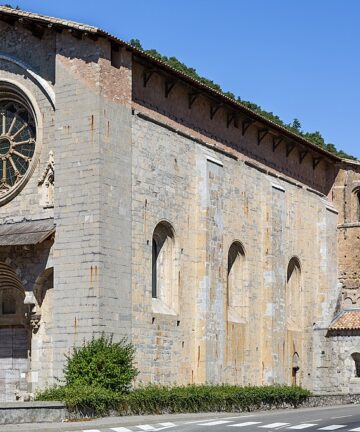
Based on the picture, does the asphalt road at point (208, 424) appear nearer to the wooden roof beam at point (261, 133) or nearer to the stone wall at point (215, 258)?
the stone wall at point (215, 258)

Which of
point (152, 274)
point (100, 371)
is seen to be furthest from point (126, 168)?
point (100, 371)

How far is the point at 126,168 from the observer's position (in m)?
31.0

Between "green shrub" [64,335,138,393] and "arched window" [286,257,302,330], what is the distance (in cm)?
1610

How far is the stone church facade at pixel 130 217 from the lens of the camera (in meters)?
29.8

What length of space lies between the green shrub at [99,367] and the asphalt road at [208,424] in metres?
2.20

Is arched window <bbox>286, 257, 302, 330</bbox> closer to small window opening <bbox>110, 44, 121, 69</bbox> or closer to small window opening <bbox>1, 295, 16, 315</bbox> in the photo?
small window opening <bbox>1, 295, 16, 315</bbox>

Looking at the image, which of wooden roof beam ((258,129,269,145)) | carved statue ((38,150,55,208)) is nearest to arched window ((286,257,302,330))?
wooden roof beam ((258,129,269,145))

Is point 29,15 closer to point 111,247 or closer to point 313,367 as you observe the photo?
point 111,247

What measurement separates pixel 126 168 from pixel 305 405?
11470 millimetres

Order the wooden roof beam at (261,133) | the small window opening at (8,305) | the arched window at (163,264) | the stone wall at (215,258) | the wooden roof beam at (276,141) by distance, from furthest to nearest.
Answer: the wooden roof beam at (276,141), the wooden roof beam at (261,133), the arched window at (163,264), the small window opening at (8,305), the stone wall at (215,258)

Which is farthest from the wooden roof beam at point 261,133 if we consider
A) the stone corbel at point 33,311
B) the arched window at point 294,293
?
the stone corbel at point 33,311

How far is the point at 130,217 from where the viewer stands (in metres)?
31.0

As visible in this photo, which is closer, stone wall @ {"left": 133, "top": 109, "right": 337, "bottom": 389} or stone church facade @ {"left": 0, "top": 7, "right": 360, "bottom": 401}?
stone church facade @ {"left": 0, "top": 7, "right": 360, "bottom": 401}

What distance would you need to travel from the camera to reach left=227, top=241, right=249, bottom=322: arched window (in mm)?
38500
